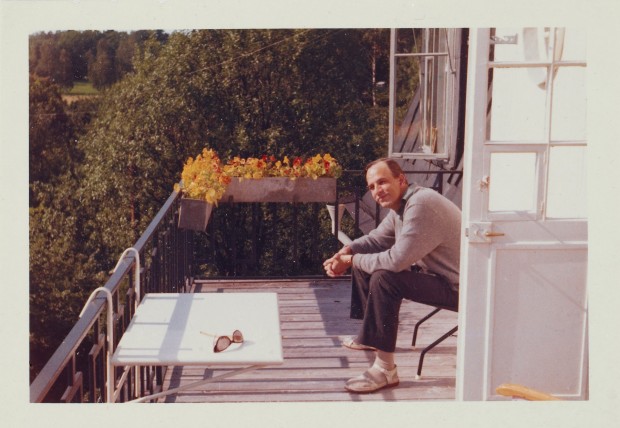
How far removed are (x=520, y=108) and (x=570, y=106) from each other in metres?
0.24

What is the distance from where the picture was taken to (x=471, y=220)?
10.3ft

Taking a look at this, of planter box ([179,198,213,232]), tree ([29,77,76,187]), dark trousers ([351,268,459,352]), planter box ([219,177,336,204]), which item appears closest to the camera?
dark trousers ([351,268,459,352])

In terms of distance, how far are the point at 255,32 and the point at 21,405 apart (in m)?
15.9

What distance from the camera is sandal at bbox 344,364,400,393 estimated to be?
3576mm

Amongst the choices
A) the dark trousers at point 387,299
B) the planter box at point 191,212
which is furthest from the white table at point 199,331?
the planter box at point 191,212

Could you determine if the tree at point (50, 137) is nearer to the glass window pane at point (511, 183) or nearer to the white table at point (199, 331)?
the white table at point (199, 331)

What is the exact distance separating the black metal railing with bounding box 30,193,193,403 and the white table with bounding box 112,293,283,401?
10 centimetres

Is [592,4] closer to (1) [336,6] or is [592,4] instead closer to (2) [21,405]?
(1) [336,6]

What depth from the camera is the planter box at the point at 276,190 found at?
5660mm

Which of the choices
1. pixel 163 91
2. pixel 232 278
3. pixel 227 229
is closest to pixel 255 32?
pixel 163 91

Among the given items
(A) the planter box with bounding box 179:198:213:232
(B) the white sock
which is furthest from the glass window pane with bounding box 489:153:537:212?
(A) the planter box with bounding box 179:198:213:232

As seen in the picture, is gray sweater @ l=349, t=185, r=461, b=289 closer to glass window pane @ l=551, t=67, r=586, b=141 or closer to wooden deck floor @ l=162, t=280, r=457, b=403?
wooden deck floor @ l=162, t=280, r=457, b=403

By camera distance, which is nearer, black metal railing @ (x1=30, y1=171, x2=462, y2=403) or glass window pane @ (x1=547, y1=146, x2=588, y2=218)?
black metal railing @ (x1=30, y1=171, x2=462, y2=403)

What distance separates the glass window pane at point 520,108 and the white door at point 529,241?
2 centimetres
